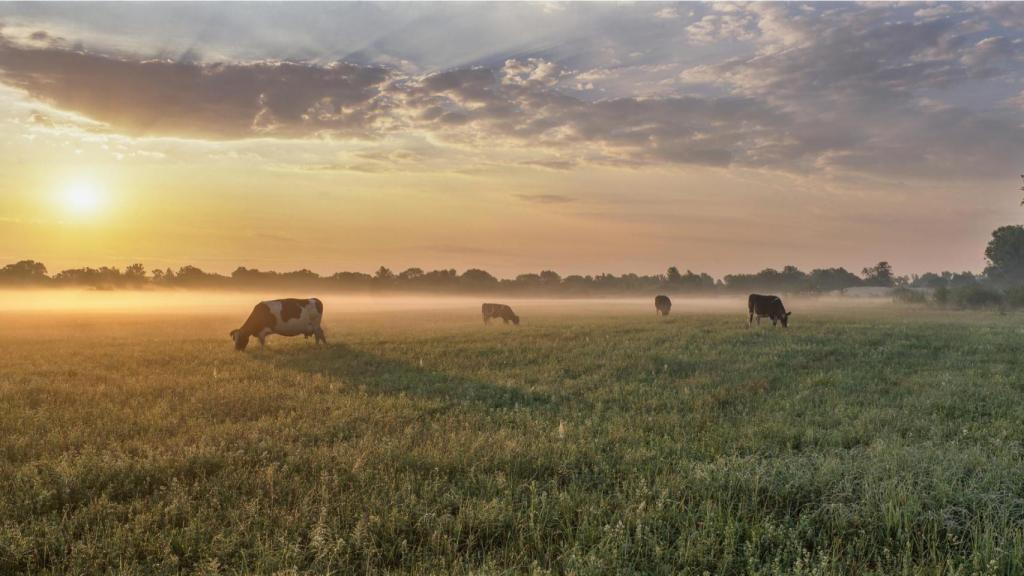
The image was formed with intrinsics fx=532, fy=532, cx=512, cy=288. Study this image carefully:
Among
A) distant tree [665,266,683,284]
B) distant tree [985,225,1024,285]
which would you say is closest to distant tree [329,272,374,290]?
distant tree [665,266,683,284]

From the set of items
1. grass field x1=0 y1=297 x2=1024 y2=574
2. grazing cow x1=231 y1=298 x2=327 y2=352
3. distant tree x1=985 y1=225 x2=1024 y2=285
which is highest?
distant tree x1=985 y1=225 x2=1024 y2=285

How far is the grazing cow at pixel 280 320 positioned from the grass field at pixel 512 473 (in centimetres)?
587

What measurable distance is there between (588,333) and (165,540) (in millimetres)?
19671

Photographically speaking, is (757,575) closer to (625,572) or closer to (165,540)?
(625,572)

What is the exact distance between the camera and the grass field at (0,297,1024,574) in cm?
459

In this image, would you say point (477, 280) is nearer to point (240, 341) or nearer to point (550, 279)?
point (550, 279)

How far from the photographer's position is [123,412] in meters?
9.29

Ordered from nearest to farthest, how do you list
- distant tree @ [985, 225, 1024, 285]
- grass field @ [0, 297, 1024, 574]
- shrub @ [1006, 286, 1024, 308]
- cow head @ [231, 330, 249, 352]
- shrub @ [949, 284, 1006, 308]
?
1. grass field @ [0, 297, 1024, 574]
2. cow head @ [231, 330, 249, 352]
3. shrub @ [1006, 286, 1024, 308]
4. shrub @ [949, 284, 1006, 308]
5. distant tree @ [985, 225, 1024, 285]

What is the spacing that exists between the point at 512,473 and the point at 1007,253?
136190mm

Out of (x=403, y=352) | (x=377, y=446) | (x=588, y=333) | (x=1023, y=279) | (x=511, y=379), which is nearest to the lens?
(x=377, y=446)

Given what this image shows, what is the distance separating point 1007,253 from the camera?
338 ft

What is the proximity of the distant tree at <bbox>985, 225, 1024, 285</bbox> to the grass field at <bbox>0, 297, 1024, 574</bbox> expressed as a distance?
400 ft

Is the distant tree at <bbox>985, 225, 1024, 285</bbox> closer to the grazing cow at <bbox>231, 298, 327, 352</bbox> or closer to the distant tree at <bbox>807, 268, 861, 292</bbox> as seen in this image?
the distant tree at <bbox>807, 268, 861, 292</bbox>

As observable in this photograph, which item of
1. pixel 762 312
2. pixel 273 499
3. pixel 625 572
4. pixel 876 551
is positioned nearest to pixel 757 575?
pixel 625 572
